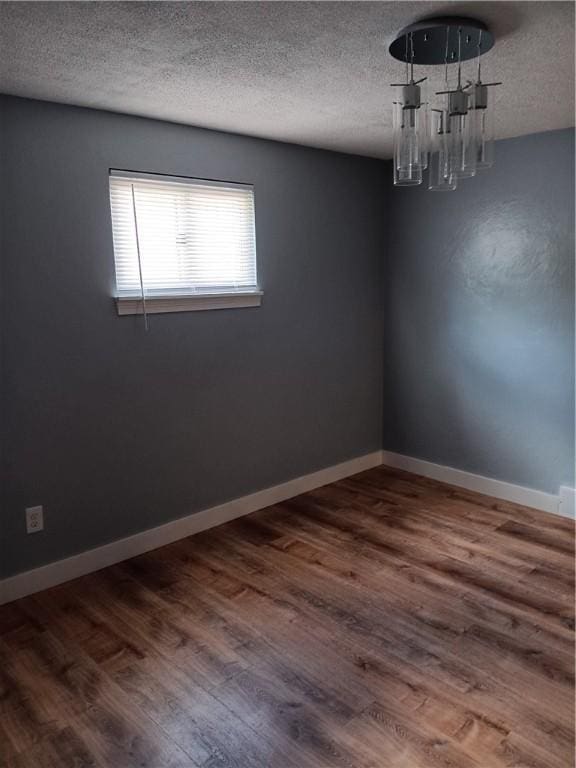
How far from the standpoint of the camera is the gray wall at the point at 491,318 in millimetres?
3398

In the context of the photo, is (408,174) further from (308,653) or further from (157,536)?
(157,536)

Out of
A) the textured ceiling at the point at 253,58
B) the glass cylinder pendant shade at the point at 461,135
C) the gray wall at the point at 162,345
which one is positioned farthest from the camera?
the gray wall at the point at 162,345

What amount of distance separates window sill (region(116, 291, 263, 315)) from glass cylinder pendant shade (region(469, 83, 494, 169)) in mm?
1626

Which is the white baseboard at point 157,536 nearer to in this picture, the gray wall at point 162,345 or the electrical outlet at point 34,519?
the gray wall at point 162,345

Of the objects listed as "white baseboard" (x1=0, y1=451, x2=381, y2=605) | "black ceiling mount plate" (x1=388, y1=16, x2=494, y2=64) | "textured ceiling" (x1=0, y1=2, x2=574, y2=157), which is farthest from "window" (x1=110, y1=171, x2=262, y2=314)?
"black ceiling mount plate" (x1=388, y1=16, x2=494, y2=64)

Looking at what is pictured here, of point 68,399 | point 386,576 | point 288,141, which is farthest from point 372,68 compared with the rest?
point 386,576

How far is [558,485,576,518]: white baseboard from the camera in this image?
3471 millimetres

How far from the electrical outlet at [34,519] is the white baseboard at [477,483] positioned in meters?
2.58

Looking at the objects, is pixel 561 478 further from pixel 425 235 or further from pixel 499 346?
pixel 425 235

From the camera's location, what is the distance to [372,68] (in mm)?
2170

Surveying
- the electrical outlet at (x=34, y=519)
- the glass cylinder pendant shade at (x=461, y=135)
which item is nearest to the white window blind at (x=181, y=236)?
the electrical outlet at (x=34, y=519)

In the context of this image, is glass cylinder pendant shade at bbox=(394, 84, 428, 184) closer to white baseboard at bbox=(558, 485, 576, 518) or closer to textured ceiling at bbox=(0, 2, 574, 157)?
textured ceiling at bbox=(0, 2, 574, 157)

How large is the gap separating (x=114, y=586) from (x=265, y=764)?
128 cm

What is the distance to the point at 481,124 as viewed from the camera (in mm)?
2031
